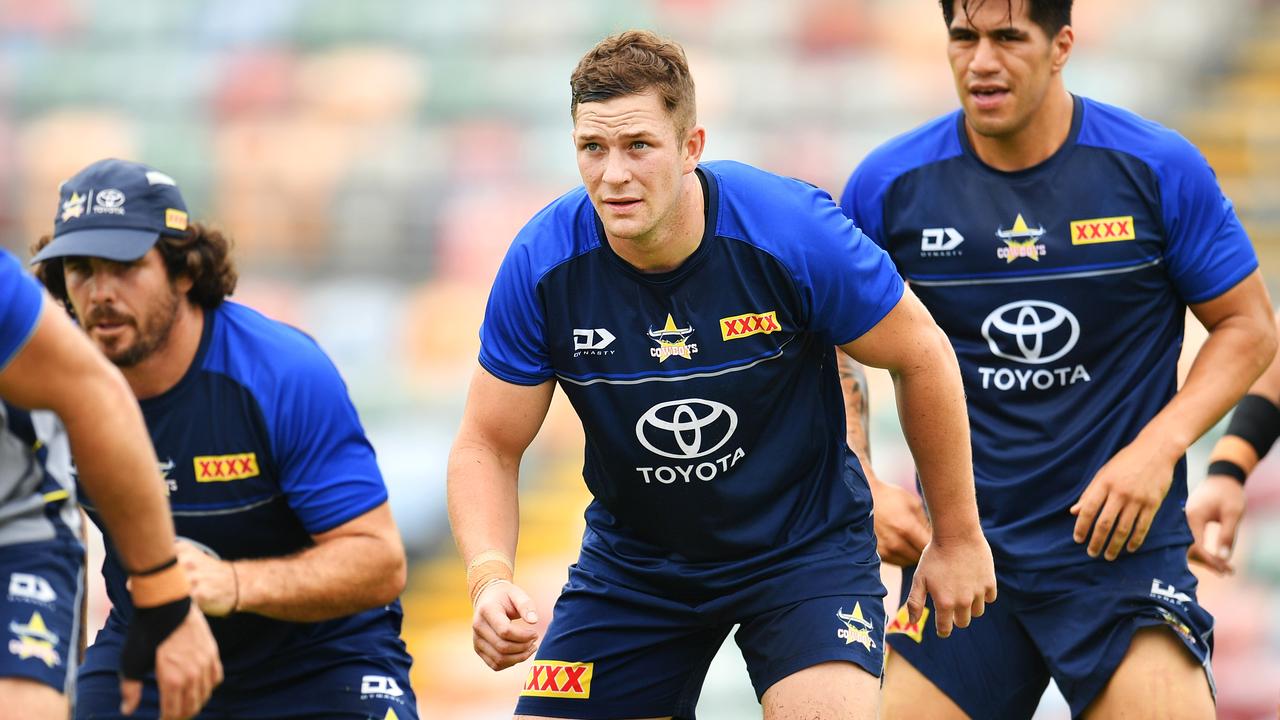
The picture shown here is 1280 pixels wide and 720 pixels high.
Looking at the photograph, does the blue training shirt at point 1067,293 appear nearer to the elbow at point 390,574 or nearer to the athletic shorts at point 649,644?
the athletic shorts at point 649,644

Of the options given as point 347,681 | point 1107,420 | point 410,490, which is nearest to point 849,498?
point 1107,420

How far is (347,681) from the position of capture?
545 cm

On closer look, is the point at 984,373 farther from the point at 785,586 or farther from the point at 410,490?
the point at 410,490

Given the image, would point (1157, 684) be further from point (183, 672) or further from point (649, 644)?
point (183, 672)

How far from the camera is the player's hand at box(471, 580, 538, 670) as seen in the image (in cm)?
444

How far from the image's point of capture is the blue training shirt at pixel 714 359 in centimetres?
479

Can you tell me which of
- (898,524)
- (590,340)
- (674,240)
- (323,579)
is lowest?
(898,524)

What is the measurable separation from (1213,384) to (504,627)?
90.9 inches

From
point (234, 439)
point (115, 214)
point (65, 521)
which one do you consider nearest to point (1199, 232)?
point (234, 439)

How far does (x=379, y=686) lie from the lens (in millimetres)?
5480

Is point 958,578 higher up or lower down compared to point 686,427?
lower down

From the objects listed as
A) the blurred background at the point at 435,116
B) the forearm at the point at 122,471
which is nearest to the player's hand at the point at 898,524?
the forearm at the point at 122,471

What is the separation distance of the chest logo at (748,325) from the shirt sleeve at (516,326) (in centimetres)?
48

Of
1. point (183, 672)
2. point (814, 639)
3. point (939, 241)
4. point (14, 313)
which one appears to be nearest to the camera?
point (14, 313)
